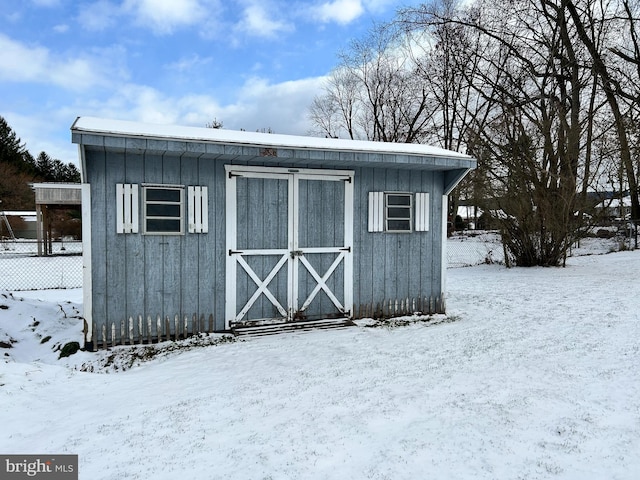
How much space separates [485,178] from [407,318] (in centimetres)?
701

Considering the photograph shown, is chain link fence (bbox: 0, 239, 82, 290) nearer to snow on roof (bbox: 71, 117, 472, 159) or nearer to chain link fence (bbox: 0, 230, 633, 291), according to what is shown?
chain link fence (bbox: 0, 230, 633, 291)

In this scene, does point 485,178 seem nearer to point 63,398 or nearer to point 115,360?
point 115,360

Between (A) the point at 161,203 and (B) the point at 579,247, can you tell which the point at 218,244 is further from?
(B) the point at 579,247

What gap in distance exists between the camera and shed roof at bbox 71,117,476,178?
4508 mm

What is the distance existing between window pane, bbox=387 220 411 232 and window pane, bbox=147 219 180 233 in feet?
9.35

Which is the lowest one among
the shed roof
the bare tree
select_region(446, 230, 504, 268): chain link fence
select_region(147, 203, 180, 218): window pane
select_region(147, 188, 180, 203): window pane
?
select_region(446, 230, 504, 268): chain link fence

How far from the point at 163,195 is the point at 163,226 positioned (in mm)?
356

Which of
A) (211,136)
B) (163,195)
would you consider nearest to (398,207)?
(211,136)

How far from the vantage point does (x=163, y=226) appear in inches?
202

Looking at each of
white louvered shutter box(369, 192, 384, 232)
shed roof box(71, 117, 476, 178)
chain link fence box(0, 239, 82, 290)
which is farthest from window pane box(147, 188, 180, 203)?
chain link fence box(0, 239, 82, 290)

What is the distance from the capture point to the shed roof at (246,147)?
14.8 feet

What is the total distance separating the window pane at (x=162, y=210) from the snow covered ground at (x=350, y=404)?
1.55 meters

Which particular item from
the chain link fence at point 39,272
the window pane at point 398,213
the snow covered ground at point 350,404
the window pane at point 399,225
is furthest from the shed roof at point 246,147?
the chain link fence at point 39,272

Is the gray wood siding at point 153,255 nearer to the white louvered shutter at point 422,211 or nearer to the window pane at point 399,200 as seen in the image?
the window pane at point 399,200
